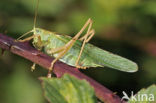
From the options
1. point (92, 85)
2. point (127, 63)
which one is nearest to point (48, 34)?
point (127, 63)

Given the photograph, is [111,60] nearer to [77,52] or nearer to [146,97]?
[77,52]

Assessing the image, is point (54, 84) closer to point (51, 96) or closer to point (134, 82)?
point (51, 96)

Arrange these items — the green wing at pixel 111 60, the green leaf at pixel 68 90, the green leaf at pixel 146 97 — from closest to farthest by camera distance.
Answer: the green leaf at pixel 68 90
the green leaf at pixel 146 97
the green wing at pixel 111 60

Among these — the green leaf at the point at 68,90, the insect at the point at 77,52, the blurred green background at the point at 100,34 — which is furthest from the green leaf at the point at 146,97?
the blurred green background at the point at 100,34

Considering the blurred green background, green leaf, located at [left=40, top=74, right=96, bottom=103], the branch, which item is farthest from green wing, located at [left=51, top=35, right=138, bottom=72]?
the blurred green background

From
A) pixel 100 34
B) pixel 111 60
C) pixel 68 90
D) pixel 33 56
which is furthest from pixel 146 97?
pixel 100 34

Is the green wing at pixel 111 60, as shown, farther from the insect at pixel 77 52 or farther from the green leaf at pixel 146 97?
the green leaf at pixel 146 97
